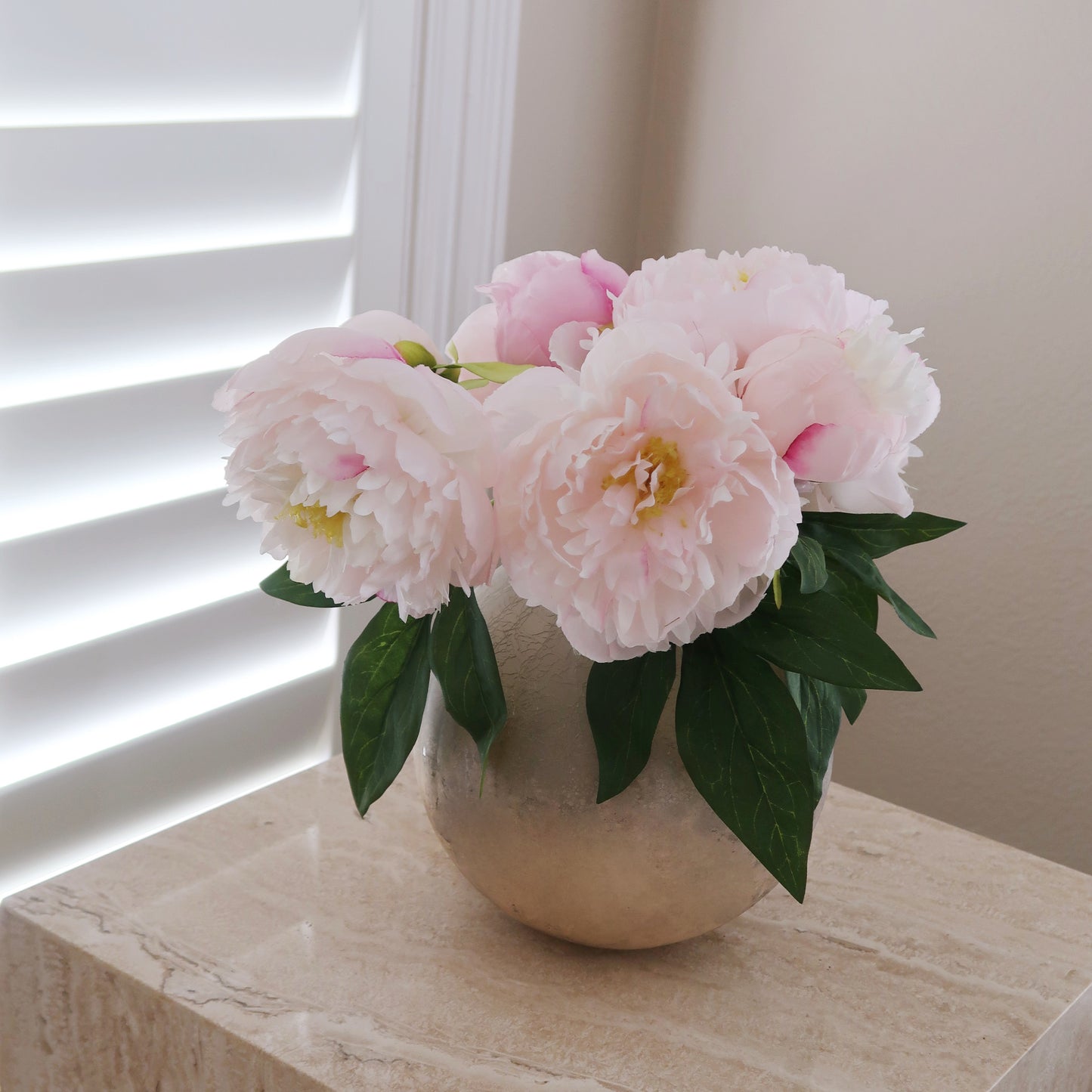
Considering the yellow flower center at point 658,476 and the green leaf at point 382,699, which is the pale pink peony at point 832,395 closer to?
the yellow flower center at point 658,476

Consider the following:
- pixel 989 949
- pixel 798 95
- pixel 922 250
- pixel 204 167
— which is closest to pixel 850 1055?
pixel 989 949

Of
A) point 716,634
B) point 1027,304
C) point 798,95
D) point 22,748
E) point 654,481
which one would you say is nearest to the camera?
point 654,481

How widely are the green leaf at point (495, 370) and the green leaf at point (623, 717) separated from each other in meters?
0.13

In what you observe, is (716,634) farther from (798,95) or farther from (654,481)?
(798,95)

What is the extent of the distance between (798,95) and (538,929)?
1.06 m

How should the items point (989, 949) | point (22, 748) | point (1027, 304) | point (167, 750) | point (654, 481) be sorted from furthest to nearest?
point (1027, 304), point (167, 750), point (22, 748), point (989, 949), point (654, 481)

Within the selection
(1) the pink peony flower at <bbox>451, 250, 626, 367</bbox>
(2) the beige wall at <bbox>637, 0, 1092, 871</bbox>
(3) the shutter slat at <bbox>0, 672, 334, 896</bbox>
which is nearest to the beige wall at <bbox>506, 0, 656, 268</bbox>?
(2) the beige wall at <bbox>637, 0, 1092, 871</bbox>

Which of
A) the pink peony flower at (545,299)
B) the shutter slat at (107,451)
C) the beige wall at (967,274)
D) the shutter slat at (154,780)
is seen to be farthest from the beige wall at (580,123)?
the pink peony flower at (545,299)

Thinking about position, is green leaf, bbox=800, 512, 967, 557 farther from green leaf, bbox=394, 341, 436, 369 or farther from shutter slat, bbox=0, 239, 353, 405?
shutter slat, bbox=0, 239, 353, 405

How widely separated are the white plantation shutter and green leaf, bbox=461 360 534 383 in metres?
0.56

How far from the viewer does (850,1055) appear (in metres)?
0.60

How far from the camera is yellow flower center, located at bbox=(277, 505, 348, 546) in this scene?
0.48 meters

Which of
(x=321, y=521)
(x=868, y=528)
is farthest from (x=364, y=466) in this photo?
(x=868, y=528)

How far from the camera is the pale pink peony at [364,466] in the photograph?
45 cm
